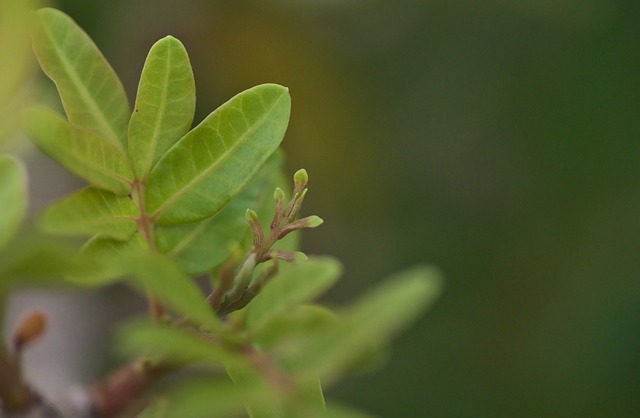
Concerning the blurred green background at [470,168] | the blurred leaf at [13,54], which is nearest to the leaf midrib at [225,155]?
the blurred leaf at [13,54]

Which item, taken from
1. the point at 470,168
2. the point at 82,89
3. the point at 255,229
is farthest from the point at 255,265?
the point at 470,168

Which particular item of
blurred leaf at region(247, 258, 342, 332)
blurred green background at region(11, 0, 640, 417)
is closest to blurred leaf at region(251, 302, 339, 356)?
blurred leaf at region(247, 258, 342, 332)

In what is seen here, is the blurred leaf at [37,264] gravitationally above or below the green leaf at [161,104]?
below

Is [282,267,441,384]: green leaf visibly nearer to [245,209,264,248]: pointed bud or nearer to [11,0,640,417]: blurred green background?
[245,209,264,248]: pointed bud

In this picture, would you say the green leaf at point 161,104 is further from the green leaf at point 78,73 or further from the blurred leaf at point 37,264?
the blurred leaf at point 37,264

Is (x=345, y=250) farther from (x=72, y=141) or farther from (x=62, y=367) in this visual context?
(x=72, y=141)

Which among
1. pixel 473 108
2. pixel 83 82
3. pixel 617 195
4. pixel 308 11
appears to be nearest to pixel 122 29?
pixel 308 11
